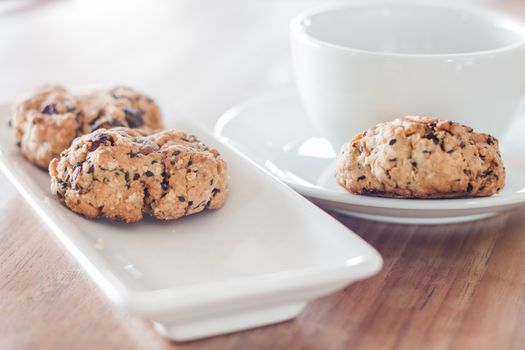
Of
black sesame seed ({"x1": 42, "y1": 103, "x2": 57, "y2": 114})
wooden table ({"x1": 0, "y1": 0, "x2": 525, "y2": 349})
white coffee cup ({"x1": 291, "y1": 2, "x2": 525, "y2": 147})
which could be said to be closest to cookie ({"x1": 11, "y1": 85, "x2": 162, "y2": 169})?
black sesame seed ({"x1": 42, "y1": 103, "x2": 57, "y2": 114})

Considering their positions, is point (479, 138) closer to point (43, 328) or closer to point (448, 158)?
point (448, 158)

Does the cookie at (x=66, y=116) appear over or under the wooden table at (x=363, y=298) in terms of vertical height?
over

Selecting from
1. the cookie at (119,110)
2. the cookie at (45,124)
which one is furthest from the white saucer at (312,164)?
the cookie at (45,124)

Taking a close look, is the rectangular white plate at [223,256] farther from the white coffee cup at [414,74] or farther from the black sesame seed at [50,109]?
the white coffee cup at [414,74]

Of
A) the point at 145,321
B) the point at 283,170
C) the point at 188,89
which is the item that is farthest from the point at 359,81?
the point at 188,89

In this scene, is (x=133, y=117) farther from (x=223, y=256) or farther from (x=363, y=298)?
(x=363, y=298)
